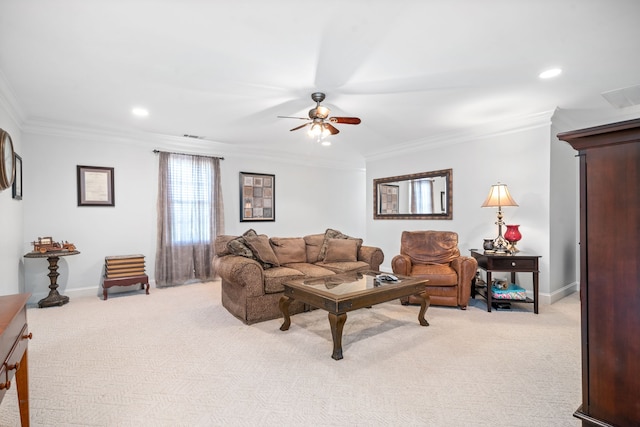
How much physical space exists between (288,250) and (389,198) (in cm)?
267

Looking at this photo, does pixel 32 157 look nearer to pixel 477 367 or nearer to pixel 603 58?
pixel 477 367

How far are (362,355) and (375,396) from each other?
22.4 inches

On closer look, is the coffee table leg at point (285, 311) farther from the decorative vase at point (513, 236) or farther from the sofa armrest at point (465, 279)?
the decorative vase at point (513, 236)

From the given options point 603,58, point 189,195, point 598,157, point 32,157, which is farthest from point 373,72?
point 32,157

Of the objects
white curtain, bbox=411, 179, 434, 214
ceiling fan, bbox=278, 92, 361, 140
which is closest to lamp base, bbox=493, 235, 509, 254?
white curtain, bbox=411, 179, 434, 214

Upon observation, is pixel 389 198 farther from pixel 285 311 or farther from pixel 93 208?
pixel 93 208

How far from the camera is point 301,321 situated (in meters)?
3.41

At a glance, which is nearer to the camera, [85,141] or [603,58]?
Result: [603,58]

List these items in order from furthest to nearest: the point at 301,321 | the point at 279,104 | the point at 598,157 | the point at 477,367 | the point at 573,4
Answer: the point at 279,104 < the point at 301,321 < the point at 477,367 < the point at 573,4 < the point at 598,157

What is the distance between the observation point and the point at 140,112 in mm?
3980

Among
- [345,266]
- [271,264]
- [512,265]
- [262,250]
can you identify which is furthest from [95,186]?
[512,265]

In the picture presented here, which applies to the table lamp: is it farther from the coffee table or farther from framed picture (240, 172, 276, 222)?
framed picture (240, 172, 276, 222)

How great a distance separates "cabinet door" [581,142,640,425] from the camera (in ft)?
3.51

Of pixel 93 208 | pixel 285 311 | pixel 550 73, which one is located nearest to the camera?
pixel 550 73
